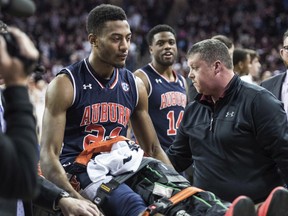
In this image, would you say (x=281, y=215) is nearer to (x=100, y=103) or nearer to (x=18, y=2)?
(x=100, y=103)

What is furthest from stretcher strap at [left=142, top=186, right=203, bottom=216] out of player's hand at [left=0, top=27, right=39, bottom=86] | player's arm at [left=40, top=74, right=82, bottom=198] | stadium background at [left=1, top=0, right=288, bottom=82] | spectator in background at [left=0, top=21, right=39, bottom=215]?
stadium background at [left=1, top=0, right=288, bottom=82]

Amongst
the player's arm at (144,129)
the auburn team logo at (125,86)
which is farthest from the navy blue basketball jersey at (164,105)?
the auburn team logo at (125,86)

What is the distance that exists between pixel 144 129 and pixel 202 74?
63 centimetres

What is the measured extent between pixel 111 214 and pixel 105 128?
70 centimetres

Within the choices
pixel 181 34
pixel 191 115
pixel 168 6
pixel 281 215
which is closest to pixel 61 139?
pixel 191 115

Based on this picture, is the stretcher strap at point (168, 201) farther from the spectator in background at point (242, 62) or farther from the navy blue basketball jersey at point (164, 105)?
the spectator in background at point (242, 62)

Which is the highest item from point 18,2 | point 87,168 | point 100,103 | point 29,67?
point 18,2

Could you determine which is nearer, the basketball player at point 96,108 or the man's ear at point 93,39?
the basketball player at point 96,108

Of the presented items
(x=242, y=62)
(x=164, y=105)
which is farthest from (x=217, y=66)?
(x=242, y=62)

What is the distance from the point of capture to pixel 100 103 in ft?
14.6

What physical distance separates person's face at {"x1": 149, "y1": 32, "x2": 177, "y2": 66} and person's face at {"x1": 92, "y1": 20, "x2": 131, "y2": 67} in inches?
95.8

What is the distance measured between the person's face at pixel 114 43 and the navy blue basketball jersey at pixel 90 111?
0.16 m

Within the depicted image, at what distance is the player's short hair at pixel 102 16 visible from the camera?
4527mm

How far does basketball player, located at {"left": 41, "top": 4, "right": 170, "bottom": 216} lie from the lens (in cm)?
408
